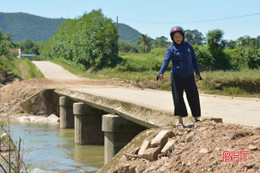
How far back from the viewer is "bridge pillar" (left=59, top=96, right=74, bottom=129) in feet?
51.6

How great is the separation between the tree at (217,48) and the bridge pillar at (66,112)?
99.1 feet

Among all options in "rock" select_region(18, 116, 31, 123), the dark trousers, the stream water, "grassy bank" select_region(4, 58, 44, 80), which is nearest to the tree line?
"grassy bank" select_region(4, 58, 44, 80)

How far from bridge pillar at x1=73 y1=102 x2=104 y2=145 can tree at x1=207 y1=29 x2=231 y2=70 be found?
3274cm

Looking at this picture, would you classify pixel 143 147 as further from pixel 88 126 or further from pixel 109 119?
pixel 88 126

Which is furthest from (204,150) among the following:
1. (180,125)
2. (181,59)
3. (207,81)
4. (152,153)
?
(207,81)

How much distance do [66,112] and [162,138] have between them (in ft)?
36.9

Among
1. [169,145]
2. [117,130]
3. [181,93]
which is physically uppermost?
[181,93]

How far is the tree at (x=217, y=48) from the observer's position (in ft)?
144

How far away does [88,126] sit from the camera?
12.6 meters

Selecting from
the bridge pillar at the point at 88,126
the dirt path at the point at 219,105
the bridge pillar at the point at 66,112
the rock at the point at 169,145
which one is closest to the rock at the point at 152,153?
the rock at the point at 169,145

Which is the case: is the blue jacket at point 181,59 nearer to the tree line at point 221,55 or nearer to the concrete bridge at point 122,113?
the concrete bridge at point 122,113

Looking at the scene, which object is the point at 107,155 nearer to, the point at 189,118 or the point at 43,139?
the point at 189,118

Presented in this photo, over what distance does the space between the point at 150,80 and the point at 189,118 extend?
1939 centimetres

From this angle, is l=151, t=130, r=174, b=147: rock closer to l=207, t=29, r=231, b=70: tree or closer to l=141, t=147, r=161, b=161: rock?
l=141, t=147, r=161, b=161: rock
